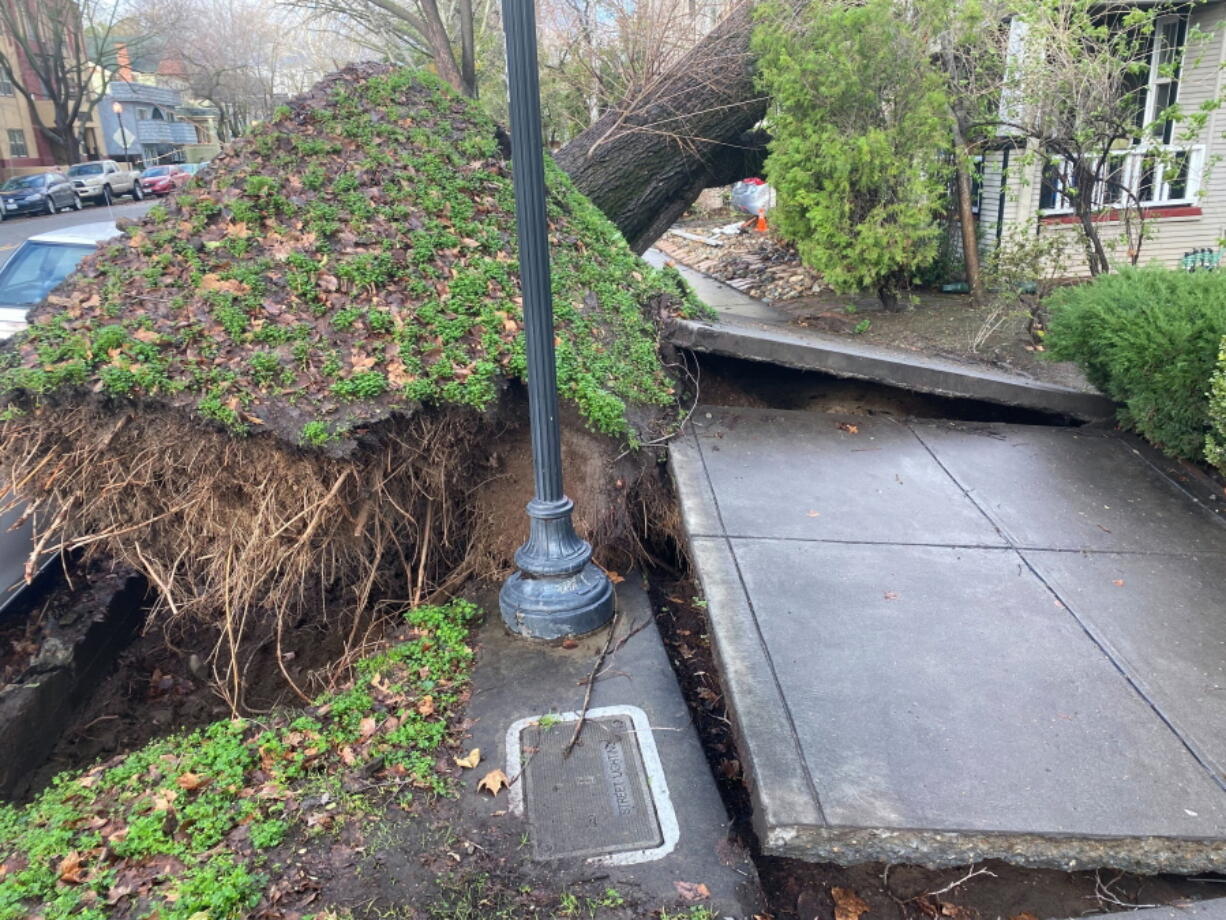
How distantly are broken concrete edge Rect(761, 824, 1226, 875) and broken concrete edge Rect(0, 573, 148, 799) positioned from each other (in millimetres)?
4017

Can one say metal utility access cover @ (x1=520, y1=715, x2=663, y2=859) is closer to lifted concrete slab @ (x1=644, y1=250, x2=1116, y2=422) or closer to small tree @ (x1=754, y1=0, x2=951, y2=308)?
lifted concrete slab @ (x1=644, y1=250, x2=1116, y2=422)

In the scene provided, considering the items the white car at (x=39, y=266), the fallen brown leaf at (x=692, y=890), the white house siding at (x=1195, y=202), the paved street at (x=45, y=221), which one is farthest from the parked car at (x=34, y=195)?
the fallen brown leaf at (x=692, y=890)

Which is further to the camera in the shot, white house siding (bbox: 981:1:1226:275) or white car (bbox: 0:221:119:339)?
white house siding (bbox: 981:1:1226:275)

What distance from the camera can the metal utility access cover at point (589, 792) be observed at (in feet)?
9.73

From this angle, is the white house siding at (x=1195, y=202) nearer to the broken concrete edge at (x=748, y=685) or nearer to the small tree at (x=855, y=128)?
the small tree at (x=855, y=128)

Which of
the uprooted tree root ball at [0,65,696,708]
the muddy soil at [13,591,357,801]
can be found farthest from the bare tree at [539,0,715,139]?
the muddy soil at [13,591,357,801]

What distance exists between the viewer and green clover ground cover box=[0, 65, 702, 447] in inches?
170

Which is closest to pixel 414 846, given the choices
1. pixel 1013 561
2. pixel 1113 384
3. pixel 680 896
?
pixel 680 896

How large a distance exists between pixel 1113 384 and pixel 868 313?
4.80 meters

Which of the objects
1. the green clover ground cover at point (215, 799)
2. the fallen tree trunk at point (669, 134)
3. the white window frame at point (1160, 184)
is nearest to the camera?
the green clover ground cover at point (215, 799)

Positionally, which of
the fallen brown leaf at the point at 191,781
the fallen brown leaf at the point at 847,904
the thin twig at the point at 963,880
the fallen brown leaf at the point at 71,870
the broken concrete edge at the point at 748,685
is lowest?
the fallen brown leaf at the point at 847,904

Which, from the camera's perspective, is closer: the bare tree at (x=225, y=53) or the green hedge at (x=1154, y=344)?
the green hedge at (x=1154, y=344)

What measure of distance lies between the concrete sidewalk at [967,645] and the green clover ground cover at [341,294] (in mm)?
1149

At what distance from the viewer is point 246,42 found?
48.6 metres
